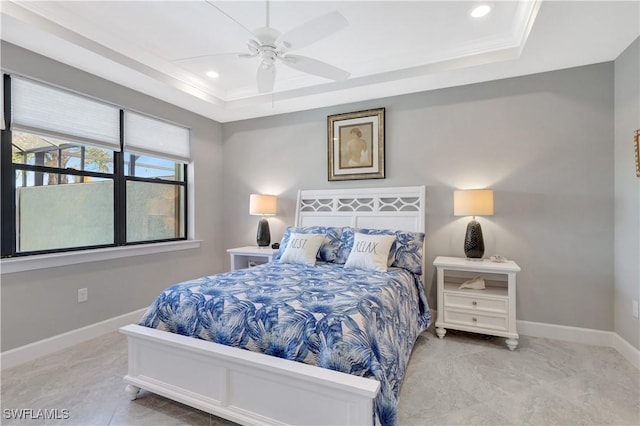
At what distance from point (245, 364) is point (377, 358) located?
69 centimetres

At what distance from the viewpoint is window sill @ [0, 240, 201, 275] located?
245cm

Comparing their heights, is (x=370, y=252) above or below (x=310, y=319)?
above

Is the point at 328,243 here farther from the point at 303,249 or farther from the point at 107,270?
the point at 107,270

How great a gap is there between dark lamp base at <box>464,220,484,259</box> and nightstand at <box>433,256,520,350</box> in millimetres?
69

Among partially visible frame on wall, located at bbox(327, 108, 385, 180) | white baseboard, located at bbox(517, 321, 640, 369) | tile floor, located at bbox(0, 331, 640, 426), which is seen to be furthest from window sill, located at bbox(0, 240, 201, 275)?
white baseboard, located at bbox(517, 321, 640, 369)

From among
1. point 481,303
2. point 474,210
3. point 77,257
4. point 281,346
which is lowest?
point 481,303

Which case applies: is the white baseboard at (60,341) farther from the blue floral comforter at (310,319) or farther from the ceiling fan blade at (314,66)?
the ceiling fan blade at (314,66)

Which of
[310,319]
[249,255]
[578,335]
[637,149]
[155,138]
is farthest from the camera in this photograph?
A: [249,255]

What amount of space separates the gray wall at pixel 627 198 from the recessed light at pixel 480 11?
1195 millimetres

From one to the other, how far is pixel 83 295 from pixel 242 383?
224 cm

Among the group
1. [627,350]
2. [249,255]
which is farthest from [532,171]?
[249,255]

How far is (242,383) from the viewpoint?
1663 mm

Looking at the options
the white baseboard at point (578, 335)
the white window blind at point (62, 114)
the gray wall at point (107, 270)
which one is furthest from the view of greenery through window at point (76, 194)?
the white baseboard at point (578, 335)

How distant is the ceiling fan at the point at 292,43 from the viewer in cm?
181
